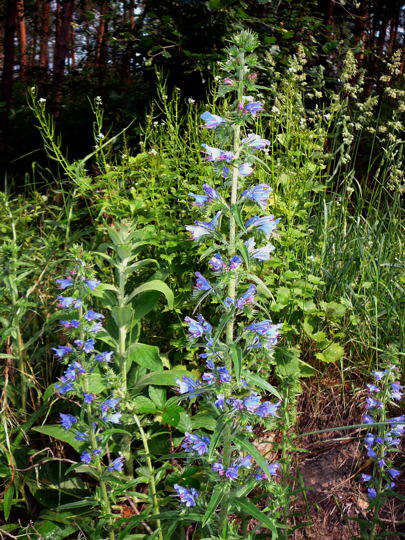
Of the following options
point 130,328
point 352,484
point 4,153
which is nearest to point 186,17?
point 4,153

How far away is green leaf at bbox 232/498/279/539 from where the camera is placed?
1598 mm

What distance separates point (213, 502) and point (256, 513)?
0.14 m

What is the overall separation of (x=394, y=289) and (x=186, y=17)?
149 inches

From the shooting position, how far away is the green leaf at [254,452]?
1.54 meters

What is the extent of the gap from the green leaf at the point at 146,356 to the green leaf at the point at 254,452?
2.53ft

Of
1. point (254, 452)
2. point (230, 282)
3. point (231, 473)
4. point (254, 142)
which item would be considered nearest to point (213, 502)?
point (231, 473)

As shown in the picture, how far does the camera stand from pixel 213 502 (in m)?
1.63

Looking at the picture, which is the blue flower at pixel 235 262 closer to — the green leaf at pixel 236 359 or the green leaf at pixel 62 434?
the green leaf at pixel 236 359

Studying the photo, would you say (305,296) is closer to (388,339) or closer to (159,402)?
(388,339)

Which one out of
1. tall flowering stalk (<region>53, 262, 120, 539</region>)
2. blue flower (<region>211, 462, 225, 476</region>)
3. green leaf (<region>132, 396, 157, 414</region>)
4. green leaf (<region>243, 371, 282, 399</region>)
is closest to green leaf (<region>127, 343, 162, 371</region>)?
green leaf (<region>132, 396, 157, 414</region>)

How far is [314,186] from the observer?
3.08 m

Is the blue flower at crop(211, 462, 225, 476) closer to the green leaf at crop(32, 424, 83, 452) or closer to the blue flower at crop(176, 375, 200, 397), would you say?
the blue flower at crop(176, 375, 200, 397)

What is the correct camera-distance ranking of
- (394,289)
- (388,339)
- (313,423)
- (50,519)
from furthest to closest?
1. (394,289)
2. (388,339)
3. (313,423)
4. (50,519)

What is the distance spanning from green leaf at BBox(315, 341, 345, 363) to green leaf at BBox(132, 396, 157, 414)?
3.07ft
